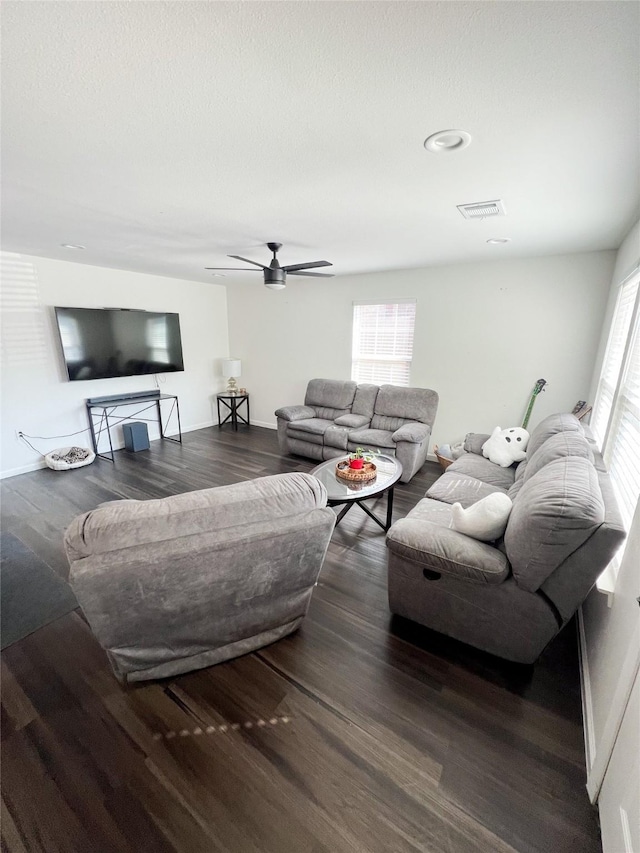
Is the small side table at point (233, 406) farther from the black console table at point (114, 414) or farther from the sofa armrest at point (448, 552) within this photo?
the sofa armrest at point (448, 552)

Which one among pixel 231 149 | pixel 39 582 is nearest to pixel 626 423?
pixel 231 149

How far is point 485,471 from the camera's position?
116 inches

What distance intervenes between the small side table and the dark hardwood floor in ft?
13.8

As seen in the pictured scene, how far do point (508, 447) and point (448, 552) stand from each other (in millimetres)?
1971

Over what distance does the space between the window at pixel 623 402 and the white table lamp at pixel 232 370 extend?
4.86m

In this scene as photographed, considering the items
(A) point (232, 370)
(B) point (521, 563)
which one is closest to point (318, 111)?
(B) point (521, 563)

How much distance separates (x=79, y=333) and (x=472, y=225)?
4365 mm

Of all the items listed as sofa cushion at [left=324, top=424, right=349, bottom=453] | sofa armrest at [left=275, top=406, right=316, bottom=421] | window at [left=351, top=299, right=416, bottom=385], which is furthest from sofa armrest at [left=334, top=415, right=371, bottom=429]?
window at [left=351, top=299, right=416, bottom=385]

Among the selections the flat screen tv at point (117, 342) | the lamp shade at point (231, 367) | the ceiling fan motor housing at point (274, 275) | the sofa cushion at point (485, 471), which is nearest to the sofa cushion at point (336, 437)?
the sofa cushion at point (485, 471)

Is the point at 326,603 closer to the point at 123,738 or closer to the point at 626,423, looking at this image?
the point at 123,738

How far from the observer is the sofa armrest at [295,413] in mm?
4420

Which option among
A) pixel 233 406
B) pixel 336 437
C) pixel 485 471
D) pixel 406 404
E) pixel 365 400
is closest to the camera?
pixel 485 471

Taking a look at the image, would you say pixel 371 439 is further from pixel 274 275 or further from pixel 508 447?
pixel 274 275

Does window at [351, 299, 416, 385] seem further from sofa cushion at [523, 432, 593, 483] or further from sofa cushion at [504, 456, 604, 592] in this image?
sofa cushion at [504, 456, 604, 592]
